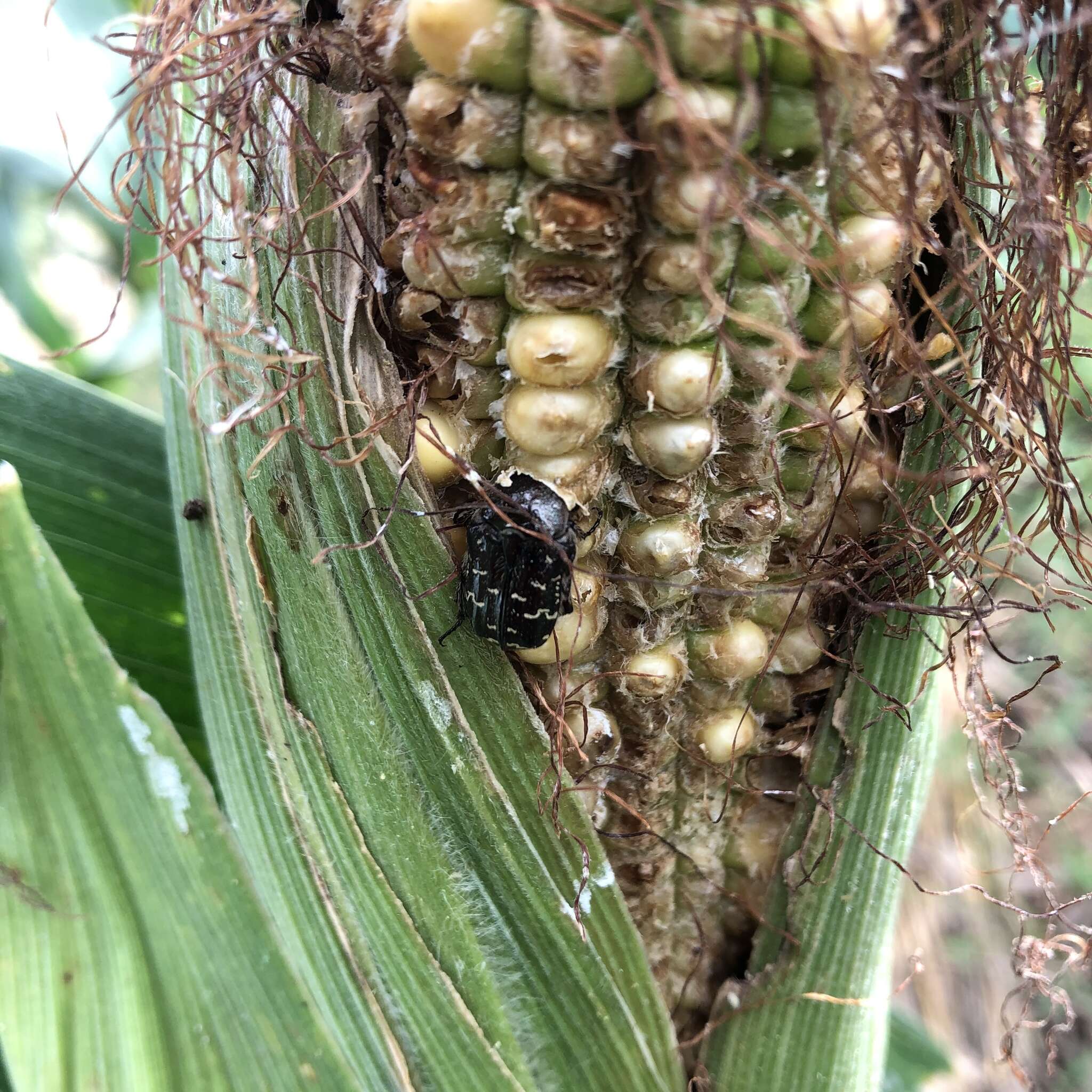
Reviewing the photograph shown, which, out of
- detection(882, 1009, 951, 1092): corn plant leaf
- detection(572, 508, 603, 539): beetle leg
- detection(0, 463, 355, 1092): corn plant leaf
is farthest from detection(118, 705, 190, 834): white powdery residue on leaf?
detection(882, 1009, 951, 1092): corn plant leaf

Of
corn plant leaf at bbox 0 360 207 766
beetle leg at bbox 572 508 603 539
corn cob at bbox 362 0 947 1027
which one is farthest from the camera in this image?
corn plant leaf at bbox 0 360 207 766

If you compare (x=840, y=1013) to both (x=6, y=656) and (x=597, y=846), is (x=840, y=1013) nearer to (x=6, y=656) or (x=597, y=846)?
(x=597, y=846)

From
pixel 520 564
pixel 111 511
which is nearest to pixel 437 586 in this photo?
pixel 520 564

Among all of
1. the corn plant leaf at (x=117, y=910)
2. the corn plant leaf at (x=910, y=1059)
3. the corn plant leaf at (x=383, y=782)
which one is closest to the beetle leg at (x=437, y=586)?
the corn plant leaf at (x=383, y=782)

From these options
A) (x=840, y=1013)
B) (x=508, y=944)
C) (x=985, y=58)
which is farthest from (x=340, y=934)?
(x=985, y=58)

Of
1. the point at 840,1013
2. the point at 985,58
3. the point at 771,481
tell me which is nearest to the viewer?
the point at 985,58

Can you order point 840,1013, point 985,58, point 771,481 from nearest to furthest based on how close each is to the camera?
1. point 985,58
2. point 771,481
3. point 840,1013

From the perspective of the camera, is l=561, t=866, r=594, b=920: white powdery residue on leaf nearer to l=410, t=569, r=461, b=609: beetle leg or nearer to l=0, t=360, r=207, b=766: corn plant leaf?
l=410, t=569, r=461, b=609: beetle leg
